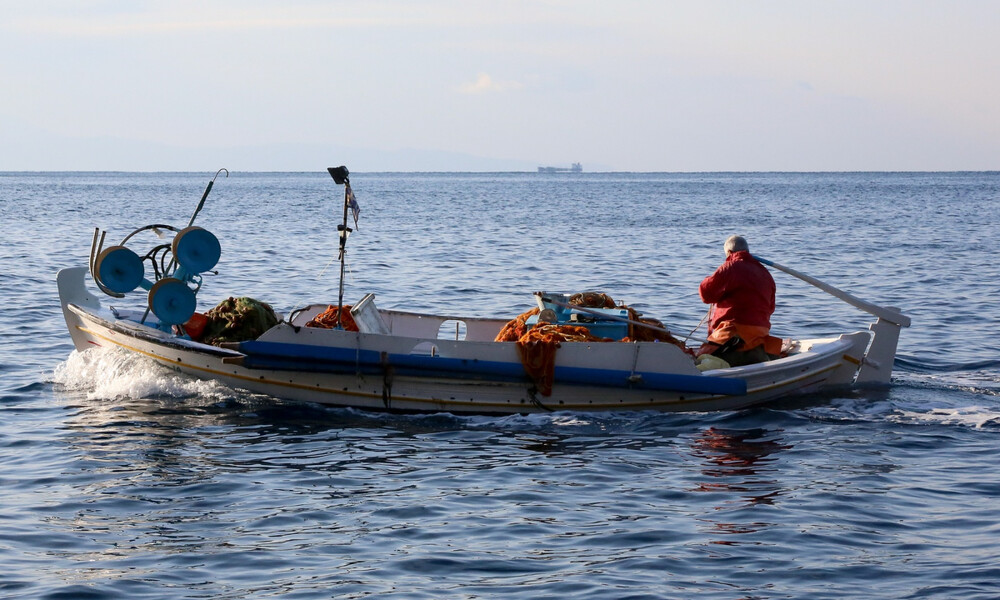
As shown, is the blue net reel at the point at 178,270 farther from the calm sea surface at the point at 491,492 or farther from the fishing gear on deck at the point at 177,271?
the calm sea surface at the point at 491,492

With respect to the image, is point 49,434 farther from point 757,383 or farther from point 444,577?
point 757,383

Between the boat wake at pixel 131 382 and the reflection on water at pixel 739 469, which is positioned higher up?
the boat wake at pixel 131 382

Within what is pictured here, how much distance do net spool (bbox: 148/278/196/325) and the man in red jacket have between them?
5.28 m

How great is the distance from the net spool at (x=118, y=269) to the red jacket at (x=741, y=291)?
5.90m

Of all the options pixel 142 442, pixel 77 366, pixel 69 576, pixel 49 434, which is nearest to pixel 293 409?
pixel 142 442

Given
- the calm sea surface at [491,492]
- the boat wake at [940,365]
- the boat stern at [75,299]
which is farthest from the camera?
the boat wake at [940,365]

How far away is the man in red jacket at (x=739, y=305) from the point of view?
457 inches

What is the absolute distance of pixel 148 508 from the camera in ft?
28.4

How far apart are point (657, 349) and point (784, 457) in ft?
5.64

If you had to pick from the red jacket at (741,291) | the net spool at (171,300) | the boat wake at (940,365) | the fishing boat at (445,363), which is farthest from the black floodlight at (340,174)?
the boat wake at (940,365)

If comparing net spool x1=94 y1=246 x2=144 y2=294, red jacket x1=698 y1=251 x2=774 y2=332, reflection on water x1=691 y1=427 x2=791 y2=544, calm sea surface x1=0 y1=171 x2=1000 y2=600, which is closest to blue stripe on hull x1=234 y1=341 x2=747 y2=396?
calm sea surface x1=0 y1=171 x2=1000 y2=600

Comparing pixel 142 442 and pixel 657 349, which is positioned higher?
pixel 657 349

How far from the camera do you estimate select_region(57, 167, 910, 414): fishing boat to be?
36.3 ft

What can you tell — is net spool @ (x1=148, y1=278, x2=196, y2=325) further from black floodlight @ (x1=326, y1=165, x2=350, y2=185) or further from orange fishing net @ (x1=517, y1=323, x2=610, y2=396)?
orange fishing net @ (x1=517, y1=323, x2=610, y2=396)
